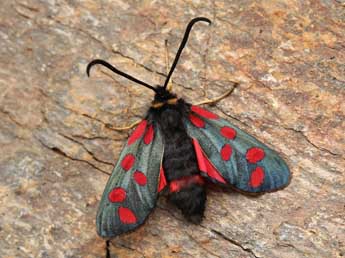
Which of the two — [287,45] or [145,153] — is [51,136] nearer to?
[145,153]

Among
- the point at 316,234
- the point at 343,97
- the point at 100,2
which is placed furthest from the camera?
the point at 100,2

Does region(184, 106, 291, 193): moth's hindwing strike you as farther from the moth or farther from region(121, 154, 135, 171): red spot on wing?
region(121, 154, 135, 171): red spot on wing

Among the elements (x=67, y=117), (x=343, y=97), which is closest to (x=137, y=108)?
(x=67, y=117)

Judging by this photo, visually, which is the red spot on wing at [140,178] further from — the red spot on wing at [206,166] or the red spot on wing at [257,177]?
the red spot on wing at [257,177]

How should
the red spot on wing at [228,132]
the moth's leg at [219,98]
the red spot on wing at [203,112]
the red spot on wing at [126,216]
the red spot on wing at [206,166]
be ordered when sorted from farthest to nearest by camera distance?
1. the moth's leg at [219,98]
2. the red spot on wing at [203,112]
3. the red spot on wing at [228,132]
4. the red spot on wing at [206,166]
5. the red spot on wing at [126,216]

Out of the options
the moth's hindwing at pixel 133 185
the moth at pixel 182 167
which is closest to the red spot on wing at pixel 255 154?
the moth at pixel 182 167

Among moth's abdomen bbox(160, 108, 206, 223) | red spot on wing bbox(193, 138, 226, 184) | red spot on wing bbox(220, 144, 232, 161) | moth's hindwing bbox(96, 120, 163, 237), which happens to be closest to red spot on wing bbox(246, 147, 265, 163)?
red spot on wing bbox(220, 144, 232, 161)
